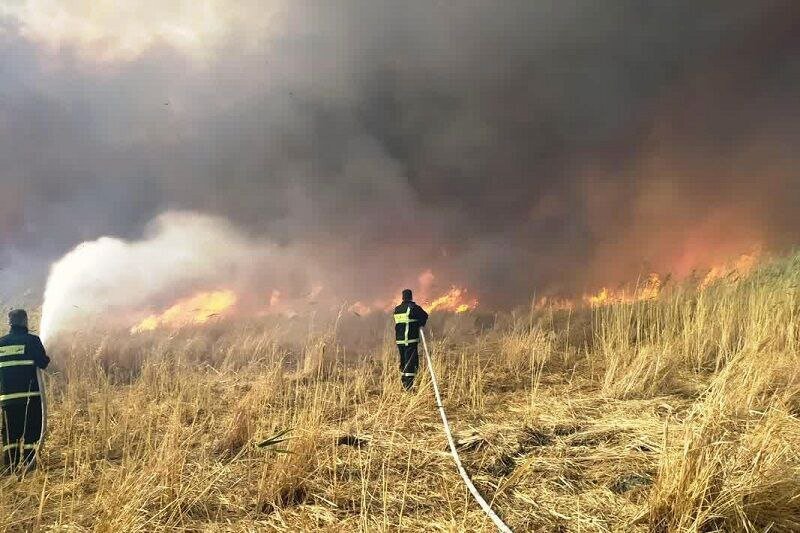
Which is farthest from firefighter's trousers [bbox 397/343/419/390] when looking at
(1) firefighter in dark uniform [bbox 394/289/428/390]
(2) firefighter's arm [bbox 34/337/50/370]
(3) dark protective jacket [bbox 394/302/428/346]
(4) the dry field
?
(2) firefighter's arm [bbox 34/337/50/370]

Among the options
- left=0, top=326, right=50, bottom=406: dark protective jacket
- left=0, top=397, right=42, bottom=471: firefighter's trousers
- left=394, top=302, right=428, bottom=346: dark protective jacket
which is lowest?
left=0, top=397, right=42, bottom=471: firefighter's trousers

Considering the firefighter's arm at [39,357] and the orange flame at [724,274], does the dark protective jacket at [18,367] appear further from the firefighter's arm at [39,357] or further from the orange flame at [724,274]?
the orange flame at [724,274]

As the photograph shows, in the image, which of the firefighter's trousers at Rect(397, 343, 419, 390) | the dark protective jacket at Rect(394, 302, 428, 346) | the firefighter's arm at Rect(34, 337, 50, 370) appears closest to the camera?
the firefighter's arm at Rect(34, 337, 50, 370)

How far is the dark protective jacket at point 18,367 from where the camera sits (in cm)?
670

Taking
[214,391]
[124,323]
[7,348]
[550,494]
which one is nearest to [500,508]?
[550,494]

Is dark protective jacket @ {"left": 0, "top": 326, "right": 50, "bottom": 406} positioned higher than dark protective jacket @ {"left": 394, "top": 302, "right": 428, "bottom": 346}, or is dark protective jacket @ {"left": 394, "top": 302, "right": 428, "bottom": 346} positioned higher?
dark protective jacket @ {"left": 394, "top": 302, "right": 428, "bottom": 346}

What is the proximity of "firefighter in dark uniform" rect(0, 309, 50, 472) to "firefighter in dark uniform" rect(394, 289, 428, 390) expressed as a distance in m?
5.96

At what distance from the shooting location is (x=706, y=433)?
3424 millimetres

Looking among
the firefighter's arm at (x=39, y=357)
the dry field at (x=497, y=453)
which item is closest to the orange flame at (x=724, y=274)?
the dry field at (x=497, y=453)

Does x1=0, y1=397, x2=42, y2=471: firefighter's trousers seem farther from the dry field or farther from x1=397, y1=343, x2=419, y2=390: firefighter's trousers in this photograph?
x1=397, y1=343, x2=419, y2=390: firefighter's trousers

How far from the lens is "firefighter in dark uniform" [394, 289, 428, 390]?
32.6 feet

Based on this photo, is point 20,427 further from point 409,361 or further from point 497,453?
point 497,453

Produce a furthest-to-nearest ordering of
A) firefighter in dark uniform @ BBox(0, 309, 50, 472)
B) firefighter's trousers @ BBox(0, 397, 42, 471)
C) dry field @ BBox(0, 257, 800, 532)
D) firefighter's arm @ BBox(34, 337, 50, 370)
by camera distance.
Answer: firefighter's arm @ BBox(34, 337, 50, 370) → firefighter in dark uniform @ BBox(0, 309, 50, 472) → firefighter's trousers @ BBox(0, 397, 42, 471) → dry field @ BBox(0, 257, 800, 532)

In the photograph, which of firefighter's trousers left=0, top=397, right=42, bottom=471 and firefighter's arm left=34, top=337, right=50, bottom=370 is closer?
firefighter's trousers left=0, top=397, right=42, bottom=471
